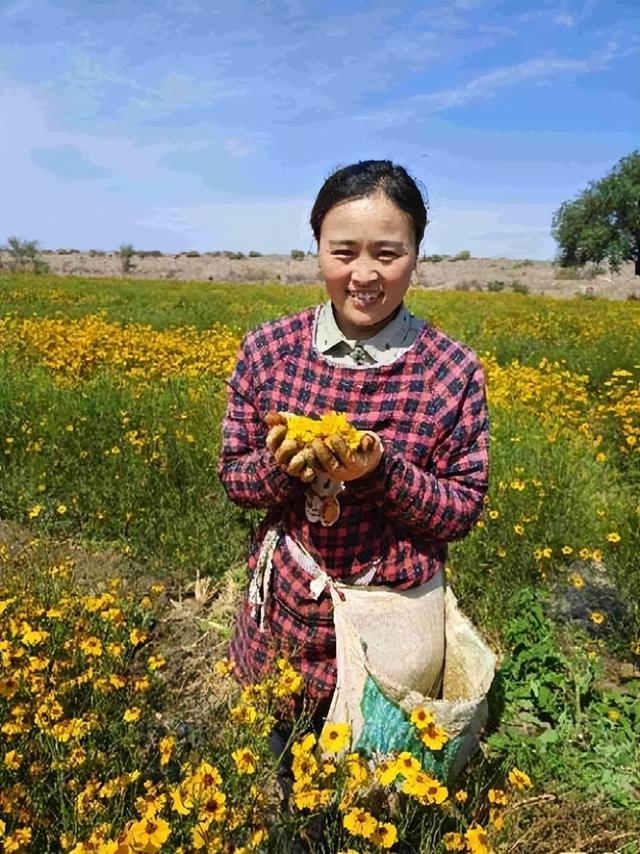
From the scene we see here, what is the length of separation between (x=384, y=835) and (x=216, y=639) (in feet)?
6.58

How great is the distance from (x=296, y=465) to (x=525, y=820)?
137cm

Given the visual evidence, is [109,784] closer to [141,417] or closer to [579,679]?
[579,679]

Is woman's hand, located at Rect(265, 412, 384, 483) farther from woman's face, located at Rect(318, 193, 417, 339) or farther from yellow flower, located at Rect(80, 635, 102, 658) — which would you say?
yellow flower, located at Rect(80, 635, 102, 658)

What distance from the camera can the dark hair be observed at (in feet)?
5.26

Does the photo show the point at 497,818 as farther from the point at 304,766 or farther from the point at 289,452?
the point at 289,452

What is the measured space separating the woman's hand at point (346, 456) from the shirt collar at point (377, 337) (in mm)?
311

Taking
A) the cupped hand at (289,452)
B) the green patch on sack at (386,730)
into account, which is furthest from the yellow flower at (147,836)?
the cupped hand at (289,452)

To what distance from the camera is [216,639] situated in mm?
3268

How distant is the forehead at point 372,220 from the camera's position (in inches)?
62.7

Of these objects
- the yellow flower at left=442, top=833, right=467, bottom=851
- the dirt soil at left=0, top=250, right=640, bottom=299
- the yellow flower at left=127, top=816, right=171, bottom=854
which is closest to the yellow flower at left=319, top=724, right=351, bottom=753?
the yellow flower at left=442, top=833, right=467, bottom=851

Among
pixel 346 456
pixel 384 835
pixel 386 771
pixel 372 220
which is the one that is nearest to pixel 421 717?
pixel 386 771

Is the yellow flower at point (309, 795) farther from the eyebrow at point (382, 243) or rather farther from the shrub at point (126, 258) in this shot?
the shrub at point (126, 258)

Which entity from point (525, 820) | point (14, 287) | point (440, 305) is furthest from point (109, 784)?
point (14, 287)

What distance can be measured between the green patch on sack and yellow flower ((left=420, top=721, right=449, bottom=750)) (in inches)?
1.6
